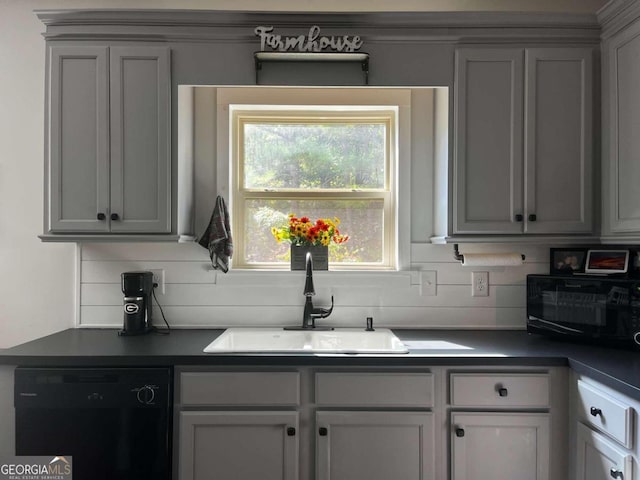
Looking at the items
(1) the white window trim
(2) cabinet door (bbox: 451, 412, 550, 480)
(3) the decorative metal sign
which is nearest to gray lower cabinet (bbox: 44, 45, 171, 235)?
(1) the white window trim

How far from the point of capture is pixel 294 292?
2285mm

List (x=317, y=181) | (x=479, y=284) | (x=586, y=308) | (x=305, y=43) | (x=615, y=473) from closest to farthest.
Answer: (x=615, y=473) → (x=586, y=308) → (x=305, y=43) → (x=479, y=284) → (x=317, y=181)

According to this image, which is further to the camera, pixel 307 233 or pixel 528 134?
pixel 307 233

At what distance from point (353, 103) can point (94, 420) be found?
1.94m

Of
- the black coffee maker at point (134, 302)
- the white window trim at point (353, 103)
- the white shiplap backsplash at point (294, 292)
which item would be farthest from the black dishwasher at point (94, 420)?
the white window trim at point (353, 103)

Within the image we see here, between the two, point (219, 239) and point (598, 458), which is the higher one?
point (219, 239)

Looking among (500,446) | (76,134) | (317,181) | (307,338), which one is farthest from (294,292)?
(76,134)

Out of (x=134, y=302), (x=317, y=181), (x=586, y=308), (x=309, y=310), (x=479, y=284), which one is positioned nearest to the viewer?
(x=586, y=308)

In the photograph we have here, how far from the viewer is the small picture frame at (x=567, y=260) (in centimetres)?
215

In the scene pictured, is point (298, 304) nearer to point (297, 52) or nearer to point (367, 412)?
point (367, 412)

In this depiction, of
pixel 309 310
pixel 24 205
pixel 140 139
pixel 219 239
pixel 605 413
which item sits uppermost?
pixel 140 139

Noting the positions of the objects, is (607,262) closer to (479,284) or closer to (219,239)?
(479,284)

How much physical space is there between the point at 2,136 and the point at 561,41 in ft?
9.71

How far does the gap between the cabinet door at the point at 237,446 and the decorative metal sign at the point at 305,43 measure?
5.34ft
